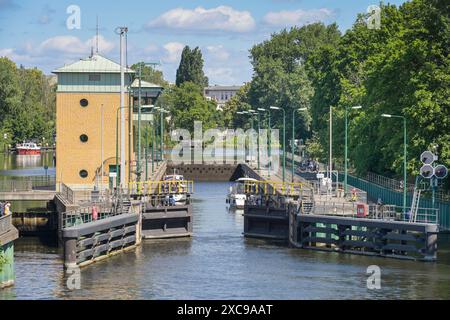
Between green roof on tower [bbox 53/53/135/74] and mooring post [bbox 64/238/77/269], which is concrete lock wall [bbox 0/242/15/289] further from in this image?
green roof on tower [bbox 53/53/135/74]

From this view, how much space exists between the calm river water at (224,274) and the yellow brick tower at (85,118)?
1900cm

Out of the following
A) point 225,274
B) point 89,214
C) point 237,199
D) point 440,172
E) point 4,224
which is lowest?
point 225,274

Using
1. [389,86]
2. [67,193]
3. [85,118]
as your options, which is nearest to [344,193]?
[389,86]

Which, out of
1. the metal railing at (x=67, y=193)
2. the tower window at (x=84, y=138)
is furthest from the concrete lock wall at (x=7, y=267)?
A: the tower window at (x=84, y=138)

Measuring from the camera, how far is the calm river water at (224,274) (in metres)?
54.4

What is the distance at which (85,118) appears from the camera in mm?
95000

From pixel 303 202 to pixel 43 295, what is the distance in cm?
2395

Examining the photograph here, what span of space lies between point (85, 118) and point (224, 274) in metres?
37.0

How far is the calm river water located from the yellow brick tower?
19.0 meters

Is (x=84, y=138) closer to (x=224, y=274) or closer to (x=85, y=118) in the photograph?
(x=85, y=118)

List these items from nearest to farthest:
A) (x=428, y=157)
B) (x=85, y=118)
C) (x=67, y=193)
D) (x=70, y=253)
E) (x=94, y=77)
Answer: (x=70, y=253)
(x=428, y=157)
(x=67, y=193)
(x=94, y=77)
(x=85, y=118)

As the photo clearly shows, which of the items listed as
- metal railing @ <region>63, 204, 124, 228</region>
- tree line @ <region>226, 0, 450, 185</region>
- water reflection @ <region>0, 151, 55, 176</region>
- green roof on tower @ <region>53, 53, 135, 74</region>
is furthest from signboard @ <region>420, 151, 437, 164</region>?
water reflection @ <region>0, 151, 55, 176</region>

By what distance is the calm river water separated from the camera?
178 ft

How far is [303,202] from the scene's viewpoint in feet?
242
